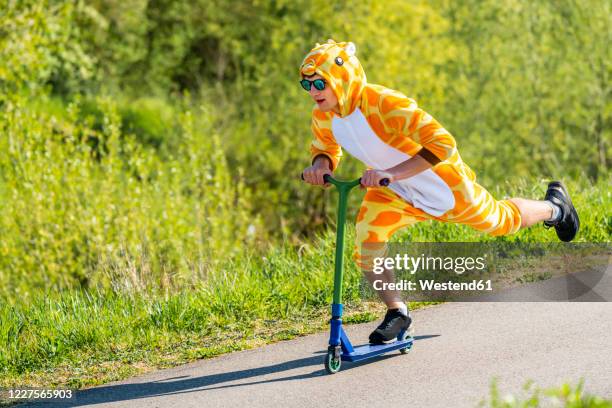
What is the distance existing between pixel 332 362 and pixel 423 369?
→ 49cm

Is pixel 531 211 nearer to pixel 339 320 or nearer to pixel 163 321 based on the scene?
pixel 339 320

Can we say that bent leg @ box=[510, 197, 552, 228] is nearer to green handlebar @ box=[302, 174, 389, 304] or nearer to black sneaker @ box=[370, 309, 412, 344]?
black sneaker @ box=[370, 309, 412, 344]

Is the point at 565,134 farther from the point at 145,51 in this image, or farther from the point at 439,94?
the point at 145,51

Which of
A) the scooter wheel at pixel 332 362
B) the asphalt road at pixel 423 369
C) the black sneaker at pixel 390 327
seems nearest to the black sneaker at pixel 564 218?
the asphalt road at pixel 423 369

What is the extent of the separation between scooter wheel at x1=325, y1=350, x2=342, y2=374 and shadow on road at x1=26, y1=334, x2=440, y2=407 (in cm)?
7

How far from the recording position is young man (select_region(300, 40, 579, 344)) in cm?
527

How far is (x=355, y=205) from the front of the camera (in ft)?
61.5

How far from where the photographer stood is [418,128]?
5230mm

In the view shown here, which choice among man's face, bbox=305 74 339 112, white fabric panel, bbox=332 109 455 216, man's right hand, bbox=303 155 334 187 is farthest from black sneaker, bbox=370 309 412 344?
man's face, bbox=305 74 339 112

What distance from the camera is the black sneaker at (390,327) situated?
18.2 ft

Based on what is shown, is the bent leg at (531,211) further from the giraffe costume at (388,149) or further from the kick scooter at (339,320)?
the kick scooter at (339,320)

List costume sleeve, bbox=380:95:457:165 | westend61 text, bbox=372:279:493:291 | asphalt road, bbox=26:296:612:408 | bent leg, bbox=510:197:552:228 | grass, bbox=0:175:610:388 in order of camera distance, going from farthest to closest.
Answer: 1. westend61 text, bbox=372:279:493:291
2. bent leg, bbox=510:197:552:228
3. grass, bbox=0:175:610:388
4. costume sleeve, bbox=380:95:457:165
5. asphalt road, bbox=26:296:612:408

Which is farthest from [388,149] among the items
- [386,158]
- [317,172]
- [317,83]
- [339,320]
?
[339,320]

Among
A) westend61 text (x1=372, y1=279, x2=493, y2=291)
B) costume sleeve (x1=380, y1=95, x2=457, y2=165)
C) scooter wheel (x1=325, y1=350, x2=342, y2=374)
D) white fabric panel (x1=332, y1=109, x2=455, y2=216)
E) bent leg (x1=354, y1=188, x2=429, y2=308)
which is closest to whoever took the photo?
costume sleeve (x1=380, y1=95, x2=457, y2=165)
